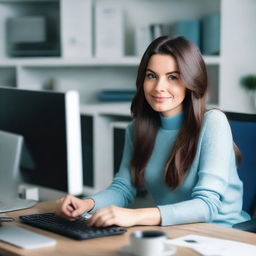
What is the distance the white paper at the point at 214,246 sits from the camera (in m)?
1.51

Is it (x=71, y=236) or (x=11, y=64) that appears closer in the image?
(x=71, y=236)

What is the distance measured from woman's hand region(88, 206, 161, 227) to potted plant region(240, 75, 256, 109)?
6.04 ft

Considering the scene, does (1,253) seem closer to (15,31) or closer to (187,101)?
(187,101)

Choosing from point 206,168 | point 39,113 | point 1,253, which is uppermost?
point 39,113

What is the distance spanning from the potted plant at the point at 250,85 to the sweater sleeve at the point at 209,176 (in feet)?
4.85

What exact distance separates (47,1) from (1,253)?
2958mm

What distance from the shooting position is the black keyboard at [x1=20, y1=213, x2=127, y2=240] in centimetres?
164

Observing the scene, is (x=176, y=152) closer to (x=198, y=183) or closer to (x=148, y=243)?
(x=198, y=183)

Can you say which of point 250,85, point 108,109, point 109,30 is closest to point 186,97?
point 250,85

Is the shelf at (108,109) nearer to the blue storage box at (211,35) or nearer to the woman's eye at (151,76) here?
the blue storage box at (211,35)

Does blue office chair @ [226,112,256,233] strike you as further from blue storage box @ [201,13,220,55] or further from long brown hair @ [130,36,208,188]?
blue storage box @ [201,13,220,55]

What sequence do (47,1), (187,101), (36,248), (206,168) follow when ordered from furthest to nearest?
1. (47,1)
2. (187,101)
3. (206,168)
4. (36,248)

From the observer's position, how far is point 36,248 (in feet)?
5.11

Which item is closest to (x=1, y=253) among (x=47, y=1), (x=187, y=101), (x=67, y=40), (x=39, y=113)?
(x=39, y=113)
